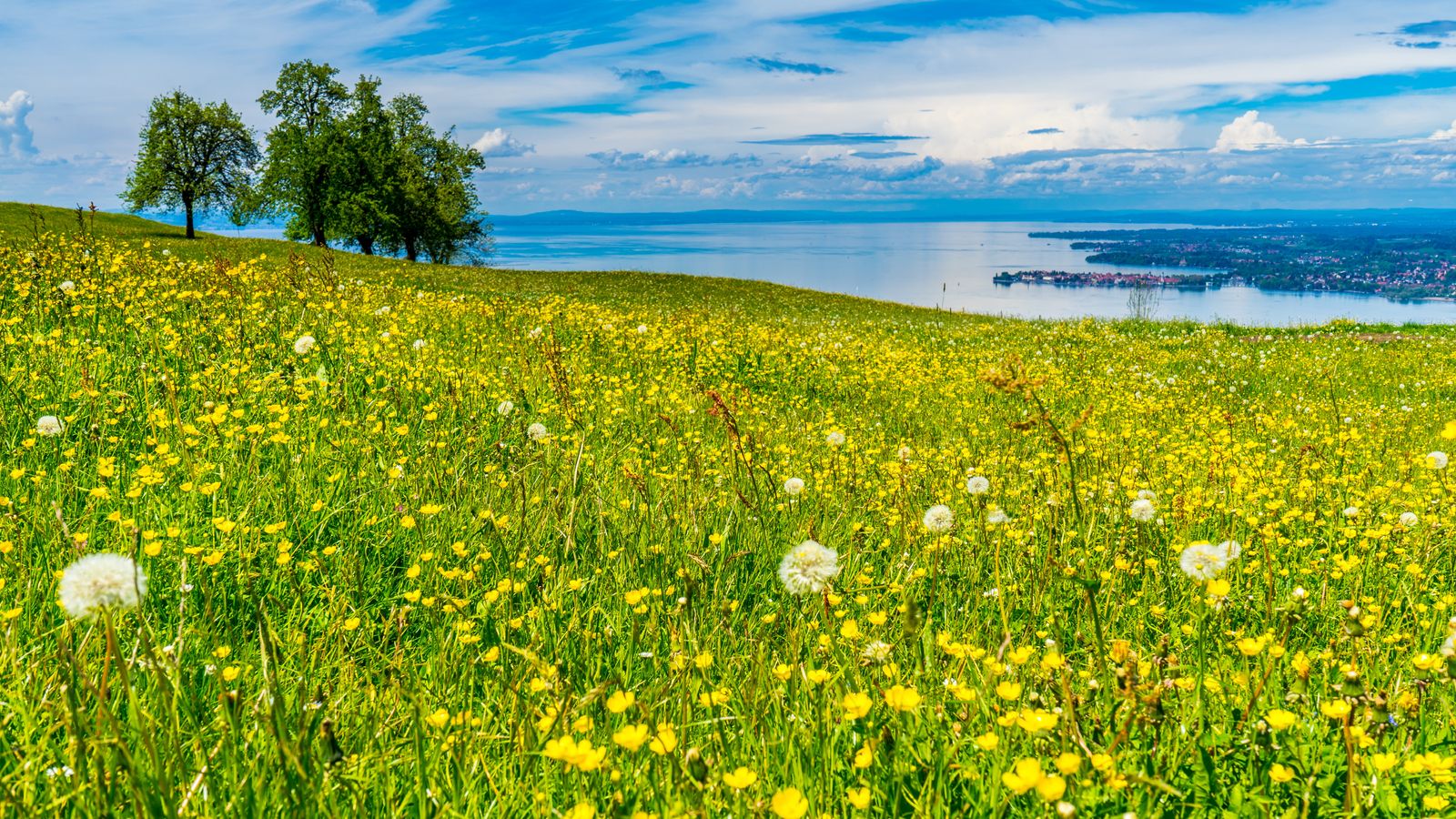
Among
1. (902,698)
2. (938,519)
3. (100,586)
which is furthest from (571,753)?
(938,519)

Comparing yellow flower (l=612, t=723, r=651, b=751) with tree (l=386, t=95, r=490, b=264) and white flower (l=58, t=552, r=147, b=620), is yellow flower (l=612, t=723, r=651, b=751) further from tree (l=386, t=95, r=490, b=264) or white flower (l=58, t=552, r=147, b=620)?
tree (l=386, t=95, r=490, b=264)

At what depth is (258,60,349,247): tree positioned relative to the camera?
5400cm

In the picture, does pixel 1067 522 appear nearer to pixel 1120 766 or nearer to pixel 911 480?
pixel 911 480

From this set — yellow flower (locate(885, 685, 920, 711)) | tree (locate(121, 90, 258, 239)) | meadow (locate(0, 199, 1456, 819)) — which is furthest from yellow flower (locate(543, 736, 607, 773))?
tree (locate(121, 90, 258, 239))

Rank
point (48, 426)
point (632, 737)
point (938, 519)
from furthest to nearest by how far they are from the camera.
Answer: point (48, 426), point (938, 519), point (632, 737)

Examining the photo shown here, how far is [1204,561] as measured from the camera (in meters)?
3.00

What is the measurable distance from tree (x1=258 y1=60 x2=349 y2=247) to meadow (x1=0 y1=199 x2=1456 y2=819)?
51.9 m

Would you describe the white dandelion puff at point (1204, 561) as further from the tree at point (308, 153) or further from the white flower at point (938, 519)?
the tree at point (308, 153)

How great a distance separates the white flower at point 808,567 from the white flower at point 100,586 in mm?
1782

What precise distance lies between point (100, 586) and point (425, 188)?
64316 millimetres

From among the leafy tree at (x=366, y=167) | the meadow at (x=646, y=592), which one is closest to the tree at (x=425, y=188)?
the leafy tree at (x=366, y=167)

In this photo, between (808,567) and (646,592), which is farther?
(646,592)

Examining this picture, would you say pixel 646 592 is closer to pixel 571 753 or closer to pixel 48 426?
pixel 571 753

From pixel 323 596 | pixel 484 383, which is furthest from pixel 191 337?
pixel 323 596
